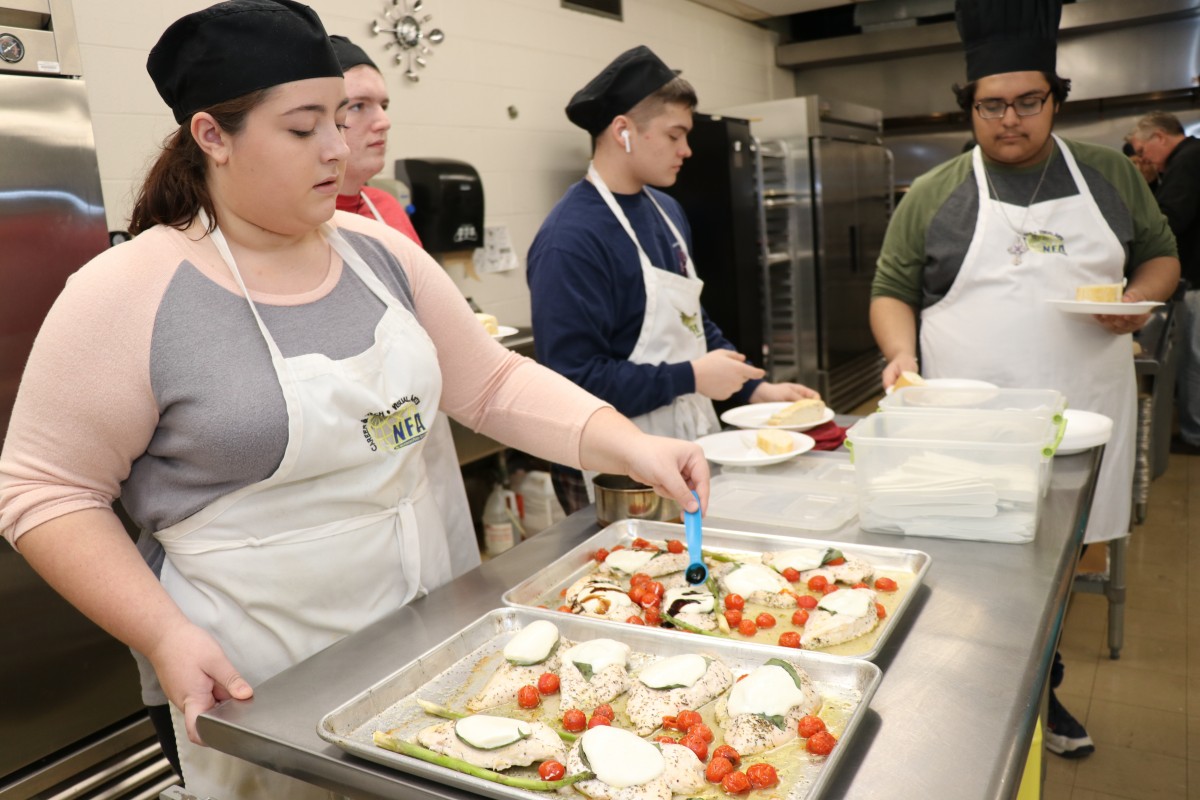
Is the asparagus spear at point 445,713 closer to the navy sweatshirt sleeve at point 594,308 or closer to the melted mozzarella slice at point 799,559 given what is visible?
the melted mozzarella slice at point 799,559

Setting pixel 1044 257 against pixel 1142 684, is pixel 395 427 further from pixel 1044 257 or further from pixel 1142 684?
pixel 1142 684

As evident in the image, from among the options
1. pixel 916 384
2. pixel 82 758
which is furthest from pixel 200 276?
pixel 82 758

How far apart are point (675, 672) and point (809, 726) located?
0.18 m

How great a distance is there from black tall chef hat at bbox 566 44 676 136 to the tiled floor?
1979 mm

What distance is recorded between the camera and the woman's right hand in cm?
114

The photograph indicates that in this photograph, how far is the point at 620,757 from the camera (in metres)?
0.94

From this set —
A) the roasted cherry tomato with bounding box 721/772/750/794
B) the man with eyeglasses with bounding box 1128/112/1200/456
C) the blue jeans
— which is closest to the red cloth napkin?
the roasted cherry tomato with bounding box 721/772/750/794

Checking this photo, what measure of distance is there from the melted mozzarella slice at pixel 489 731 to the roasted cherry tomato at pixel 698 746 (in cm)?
17

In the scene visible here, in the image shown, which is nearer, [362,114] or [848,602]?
[848,602]

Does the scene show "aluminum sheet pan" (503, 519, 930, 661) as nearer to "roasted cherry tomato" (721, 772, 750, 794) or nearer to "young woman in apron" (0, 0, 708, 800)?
"young woman in apron" (0, 0, 708, 800)

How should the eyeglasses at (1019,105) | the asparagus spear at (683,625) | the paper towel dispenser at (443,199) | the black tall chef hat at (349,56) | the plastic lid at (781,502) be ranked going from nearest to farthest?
the asparagus spear at (683,625)
the plastic lid at (781,502)
the black tall chef hat at (349,56)
the eyeglasses at (1019,105)
the paper towel dispenser at (443,199)

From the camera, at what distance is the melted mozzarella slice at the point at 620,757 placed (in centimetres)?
92

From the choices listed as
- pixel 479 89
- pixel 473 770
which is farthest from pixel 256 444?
pixel 479 89

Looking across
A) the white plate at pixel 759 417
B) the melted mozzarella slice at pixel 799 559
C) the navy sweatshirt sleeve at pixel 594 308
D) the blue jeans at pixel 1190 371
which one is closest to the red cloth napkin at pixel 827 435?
the white plate at pixel 759 417
